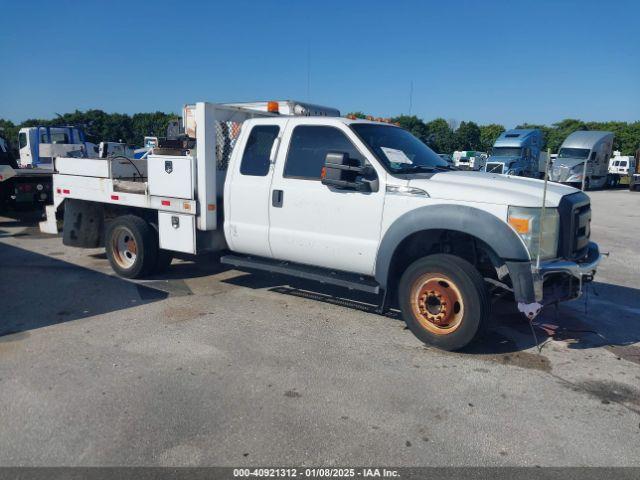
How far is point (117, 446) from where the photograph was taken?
3332mm

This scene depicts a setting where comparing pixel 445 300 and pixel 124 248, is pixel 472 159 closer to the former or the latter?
pixel 124 248

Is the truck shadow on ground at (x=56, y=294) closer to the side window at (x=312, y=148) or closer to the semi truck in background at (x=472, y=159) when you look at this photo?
the side window at (x=312, y=148)

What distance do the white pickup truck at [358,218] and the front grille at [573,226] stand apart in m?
0.01

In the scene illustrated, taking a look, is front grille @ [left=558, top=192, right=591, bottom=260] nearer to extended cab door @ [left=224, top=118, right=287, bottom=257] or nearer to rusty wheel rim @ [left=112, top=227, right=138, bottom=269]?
extended cab door @ [left=224, top=118, right=287, bottom=257]

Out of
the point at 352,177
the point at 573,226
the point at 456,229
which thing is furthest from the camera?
the point at 352,177

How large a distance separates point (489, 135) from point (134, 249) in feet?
199

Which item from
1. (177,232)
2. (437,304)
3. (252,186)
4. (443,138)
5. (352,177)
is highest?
(443,138)

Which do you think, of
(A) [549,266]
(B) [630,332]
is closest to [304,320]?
(A) [549,266]

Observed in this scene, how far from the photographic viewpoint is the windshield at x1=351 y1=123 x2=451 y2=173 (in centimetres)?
545

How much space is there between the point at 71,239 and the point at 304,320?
4297 mm

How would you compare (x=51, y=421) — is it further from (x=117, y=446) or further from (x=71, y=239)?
(x=71, y=239)

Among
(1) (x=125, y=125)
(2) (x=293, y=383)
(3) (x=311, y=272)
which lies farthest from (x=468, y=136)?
(2) (x=293, y=383)

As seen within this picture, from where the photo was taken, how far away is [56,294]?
6.64 m

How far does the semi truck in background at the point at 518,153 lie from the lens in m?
28.1
